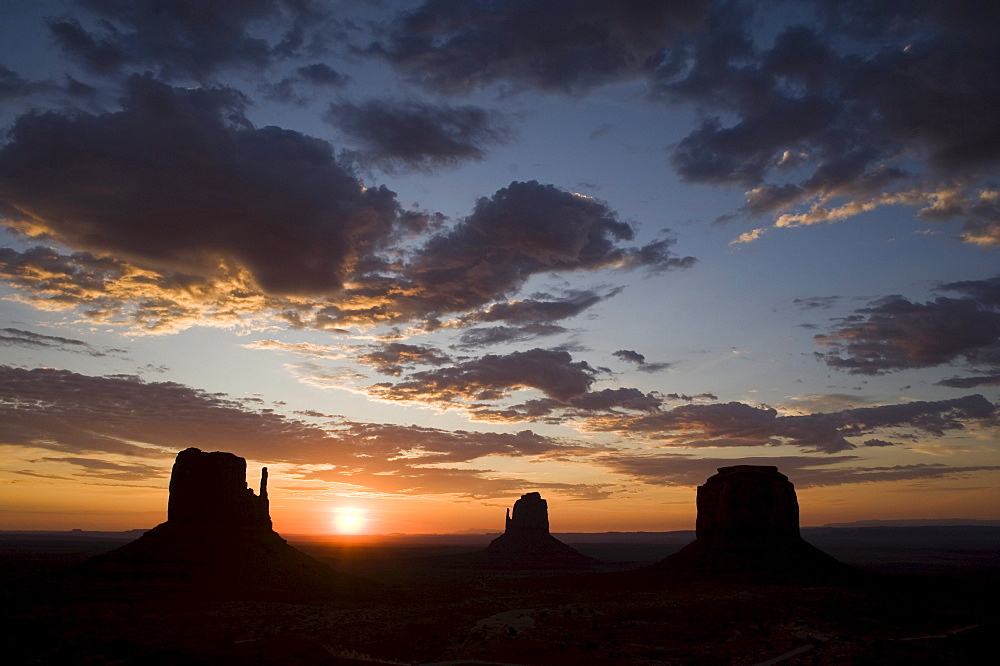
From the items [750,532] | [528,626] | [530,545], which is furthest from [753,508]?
[530,545]

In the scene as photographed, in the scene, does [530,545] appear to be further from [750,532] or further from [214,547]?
[214,547]

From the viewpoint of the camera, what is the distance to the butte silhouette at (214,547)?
60.7 metres

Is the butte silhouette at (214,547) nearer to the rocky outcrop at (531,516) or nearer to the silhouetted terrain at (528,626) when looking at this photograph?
the silhouetted terrain at (528,626)

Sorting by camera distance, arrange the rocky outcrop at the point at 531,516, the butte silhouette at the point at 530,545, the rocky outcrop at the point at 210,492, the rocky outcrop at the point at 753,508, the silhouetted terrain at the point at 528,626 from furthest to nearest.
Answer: the rocky outcrop at the point at 531,516 → the butte silhouette at the point at 530,545 → the rocky outcrop at the point at 753,508 → the rocky outcrop at the point at 210,492 → the silhouetted terrain at the point at 528,626

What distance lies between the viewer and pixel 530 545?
154875 mm

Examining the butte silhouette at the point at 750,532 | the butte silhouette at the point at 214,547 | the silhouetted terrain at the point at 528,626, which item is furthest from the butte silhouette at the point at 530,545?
the silhouetted terrain at the point at 528,626

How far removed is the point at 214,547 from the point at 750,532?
61.0 metres

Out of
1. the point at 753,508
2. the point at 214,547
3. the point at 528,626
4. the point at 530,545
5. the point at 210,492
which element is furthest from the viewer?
the point at 530,545

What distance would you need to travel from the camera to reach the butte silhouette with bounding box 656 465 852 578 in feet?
227

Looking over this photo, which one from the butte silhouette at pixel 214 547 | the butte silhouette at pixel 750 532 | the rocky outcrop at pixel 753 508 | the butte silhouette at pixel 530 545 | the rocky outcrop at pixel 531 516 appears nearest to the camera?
the butte silhouette at pixel 214 547

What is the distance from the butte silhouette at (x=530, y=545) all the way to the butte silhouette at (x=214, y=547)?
2873 inches

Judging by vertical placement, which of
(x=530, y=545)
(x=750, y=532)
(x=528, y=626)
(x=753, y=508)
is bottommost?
(x=530, y=545)

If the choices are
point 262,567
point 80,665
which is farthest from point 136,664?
point 262,567

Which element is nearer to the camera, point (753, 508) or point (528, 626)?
point (528, 626)
